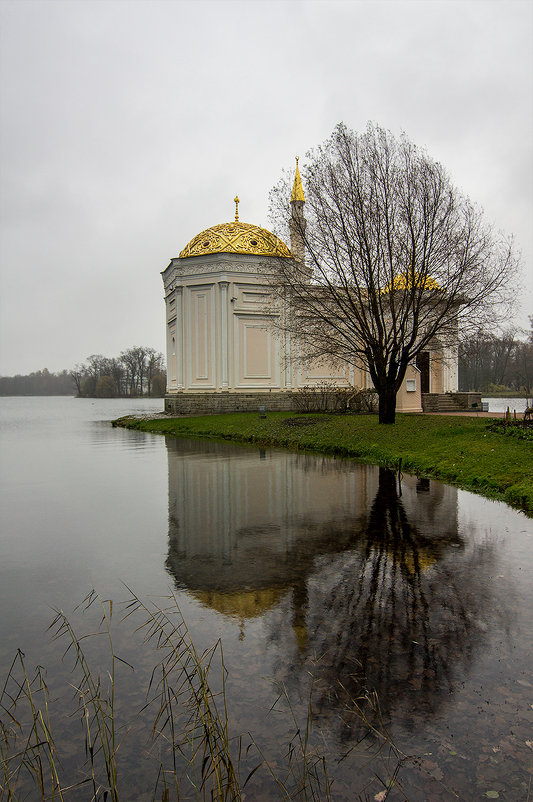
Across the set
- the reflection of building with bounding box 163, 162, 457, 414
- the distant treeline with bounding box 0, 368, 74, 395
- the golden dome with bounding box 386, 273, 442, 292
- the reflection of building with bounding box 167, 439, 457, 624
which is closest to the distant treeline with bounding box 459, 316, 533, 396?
the reflection of building with bounding box 163, 162, 457, 414

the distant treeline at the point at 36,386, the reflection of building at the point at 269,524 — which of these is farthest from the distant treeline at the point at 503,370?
the distant treeline at the point at 36,386

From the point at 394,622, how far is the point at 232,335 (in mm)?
29505

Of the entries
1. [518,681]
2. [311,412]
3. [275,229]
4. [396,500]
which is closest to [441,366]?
[311,412]

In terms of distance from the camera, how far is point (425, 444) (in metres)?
14.6

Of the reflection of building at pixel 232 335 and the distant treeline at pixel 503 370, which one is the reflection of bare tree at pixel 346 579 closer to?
the reflection of building at pixel 232 335

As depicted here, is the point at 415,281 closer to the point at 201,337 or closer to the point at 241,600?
the point at 241,600

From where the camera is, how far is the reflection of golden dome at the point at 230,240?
33094 mm

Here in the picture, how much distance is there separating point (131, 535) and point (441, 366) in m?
29.5

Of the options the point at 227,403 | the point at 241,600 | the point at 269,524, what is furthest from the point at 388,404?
the point at 241,600

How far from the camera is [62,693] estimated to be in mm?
3383

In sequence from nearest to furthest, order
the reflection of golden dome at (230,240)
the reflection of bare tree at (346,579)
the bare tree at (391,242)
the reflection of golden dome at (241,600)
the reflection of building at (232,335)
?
1. the reflection of bare tree at (346,579)
2. the reflection of golden dome at (241,600)
3. the bare tree at (391,242)
4. the reflection of building at (232,335)
5. the reflection of golden dome at (230,240)

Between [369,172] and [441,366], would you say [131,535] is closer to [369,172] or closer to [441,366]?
[369,172]

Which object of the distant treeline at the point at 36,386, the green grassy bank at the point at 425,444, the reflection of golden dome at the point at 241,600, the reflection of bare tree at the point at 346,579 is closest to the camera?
the reflection of bare tree at the point at 346,579

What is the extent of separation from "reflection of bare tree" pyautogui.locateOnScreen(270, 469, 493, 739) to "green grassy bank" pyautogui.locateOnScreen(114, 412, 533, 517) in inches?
119
